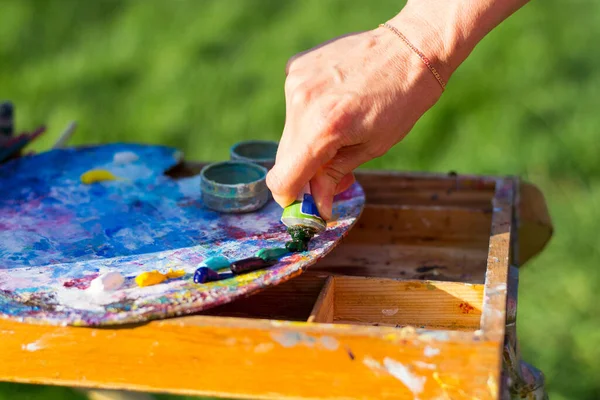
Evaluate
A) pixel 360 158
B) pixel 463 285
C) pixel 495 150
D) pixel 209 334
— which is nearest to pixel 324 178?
pixel 360 158

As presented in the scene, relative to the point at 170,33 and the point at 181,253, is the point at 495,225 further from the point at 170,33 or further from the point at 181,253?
the point at 170,33

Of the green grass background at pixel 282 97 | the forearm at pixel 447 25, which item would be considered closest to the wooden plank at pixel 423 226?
the forearm at pixel 447 25

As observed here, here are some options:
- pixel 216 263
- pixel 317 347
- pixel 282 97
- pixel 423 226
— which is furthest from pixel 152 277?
pixel 282 97

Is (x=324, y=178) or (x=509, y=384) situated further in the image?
(x=324, y=178)

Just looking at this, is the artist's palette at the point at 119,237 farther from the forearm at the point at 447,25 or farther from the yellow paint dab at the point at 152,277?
the forearm at the point at 447,25

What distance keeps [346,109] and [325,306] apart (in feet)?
1.19

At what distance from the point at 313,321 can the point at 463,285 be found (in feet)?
1.02

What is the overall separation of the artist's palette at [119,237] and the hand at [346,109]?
0.14m

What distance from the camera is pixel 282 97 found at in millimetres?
4047

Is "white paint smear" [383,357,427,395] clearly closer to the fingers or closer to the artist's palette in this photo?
the artist's palette

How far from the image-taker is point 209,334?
4.09 feet

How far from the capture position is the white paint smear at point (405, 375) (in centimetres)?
121

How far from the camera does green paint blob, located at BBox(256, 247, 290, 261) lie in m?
1.42

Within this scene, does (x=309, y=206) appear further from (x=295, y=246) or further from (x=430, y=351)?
(x=430, y=351)
